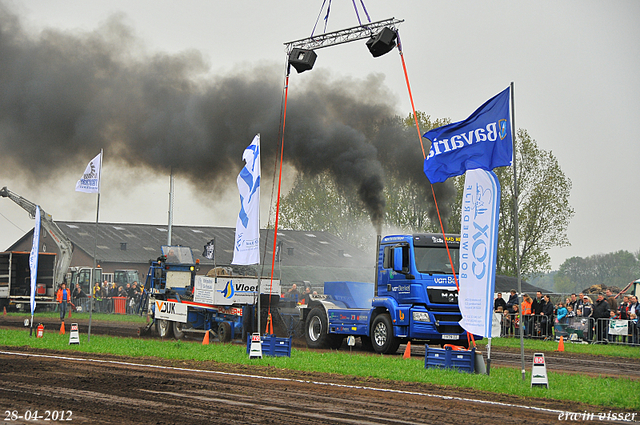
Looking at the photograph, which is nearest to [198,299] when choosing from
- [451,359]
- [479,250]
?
[451,359]

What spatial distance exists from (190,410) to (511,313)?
61.8 feet

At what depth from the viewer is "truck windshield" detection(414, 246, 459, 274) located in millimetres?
16797

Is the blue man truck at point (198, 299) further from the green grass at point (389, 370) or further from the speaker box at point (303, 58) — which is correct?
the speaker box at point (303, 58)

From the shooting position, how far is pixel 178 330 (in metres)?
21.9

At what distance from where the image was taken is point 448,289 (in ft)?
54.5

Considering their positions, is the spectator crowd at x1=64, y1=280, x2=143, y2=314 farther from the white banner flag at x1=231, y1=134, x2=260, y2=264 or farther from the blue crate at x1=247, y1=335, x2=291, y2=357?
the blue crate at x1=247, y1=335, x2=291, y2=357

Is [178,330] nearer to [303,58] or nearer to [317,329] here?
[317,329]


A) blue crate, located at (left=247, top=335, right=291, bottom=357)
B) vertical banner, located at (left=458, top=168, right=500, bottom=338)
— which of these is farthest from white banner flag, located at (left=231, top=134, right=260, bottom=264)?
vertical banner, located at (left=458, top=168, right=500, bottom=338)

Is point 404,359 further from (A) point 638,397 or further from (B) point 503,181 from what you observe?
(B) point 503,181

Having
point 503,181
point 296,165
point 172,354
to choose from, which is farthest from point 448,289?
point 503,181

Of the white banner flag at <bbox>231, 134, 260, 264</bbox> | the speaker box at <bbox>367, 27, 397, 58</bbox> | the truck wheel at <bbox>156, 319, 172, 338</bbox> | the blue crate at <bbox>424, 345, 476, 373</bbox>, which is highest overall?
the speaker box at <bbox>367, 27, 397, 58</bbox>

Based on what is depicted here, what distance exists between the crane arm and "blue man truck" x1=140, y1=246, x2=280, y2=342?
12038mm

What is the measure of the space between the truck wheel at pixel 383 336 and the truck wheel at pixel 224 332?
4.64m

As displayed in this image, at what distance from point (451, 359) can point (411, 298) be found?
12.7ft
